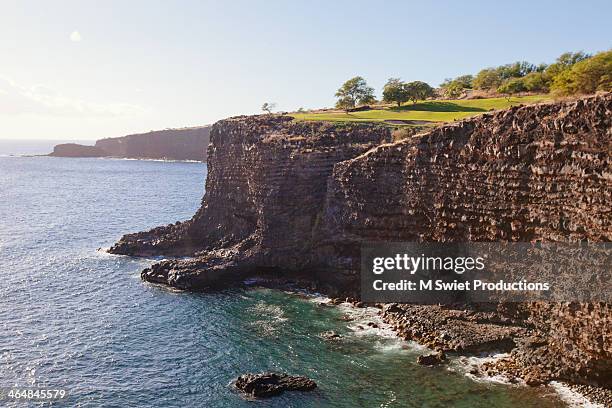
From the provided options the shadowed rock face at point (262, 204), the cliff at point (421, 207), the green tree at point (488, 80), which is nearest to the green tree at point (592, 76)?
the cliff at point (421, 207)

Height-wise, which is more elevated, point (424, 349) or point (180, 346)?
point (180, 346)

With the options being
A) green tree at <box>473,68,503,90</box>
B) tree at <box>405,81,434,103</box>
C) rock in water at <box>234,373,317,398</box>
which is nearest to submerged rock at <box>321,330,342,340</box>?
rock in water at <box>234,373,317,398</box>

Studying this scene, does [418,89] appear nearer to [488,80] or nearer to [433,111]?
[433,111]

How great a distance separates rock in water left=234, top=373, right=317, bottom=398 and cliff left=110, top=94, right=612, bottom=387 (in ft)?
38.1

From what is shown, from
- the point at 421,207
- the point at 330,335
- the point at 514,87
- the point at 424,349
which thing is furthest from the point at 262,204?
the point at 514,87

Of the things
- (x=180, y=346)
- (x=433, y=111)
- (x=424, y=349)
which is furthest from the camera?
(x=433, y=111)

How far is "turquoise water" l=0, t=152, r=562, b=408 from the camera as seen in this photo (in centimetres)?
3434

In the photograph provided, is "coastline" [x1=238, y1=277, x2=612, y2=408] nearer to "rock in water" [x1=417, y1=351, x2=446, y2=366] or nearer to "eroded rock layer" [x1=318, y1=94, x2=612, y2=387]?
"rock in water" [x1=417, y1=351, x2=446, y2=366]

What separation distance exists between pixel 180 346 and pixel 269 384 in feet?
34.5

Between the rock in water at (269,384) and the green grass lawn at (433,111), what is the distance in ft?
127

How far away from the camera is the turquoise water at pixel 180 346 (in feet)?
113

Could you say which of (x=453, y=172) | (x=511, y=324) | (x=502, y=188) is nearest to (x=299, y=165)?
(x=453, y=172)

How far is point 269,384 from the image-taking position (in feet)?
115

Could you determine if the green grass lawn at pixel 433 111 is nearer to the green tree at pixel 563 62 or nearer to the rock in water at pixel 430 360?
the green tree at pixel 563 62
